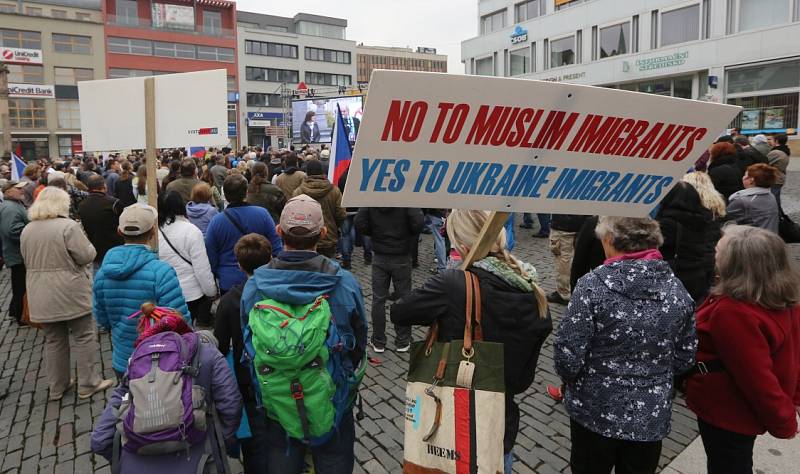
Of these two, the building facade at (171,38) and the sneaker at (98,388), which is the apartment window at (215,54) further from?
the sneaker at (98,388)

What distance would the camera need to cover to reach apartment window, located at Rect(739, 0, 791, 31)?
77.5 feet

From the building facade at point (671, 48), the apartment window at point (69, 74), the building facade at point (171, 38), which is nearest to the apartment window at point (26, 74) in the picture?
the apartment window at point (69, 74)

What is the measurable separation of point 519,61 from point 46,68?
137ft

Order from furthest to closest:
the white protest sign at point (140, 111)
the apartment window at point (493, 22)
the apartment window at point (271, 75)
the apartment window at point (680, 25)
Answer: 1. the apartment window at point (271, 75)
2. the apartment window at point (493, 22)
3. the apartment window at point (680, 25)
4. the white protest sign at point (140, 111)

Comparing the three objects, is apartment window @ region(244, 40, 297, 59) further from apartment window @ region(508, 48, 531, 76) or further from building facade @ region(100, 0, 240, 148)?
apartment window @ region(508, 48, 531, 76)

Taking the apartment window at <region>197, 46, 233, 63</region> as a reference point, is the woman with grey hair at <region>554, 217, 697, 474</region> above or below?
below

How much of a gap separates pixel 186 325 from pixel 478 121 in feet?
5.35

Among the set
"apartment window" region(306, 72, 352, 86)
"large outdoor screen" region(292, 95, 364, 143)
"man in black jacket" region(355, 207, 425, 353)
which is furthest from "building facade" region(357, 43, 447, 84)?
"man in black jacket" region(355, 207, 425, 353)

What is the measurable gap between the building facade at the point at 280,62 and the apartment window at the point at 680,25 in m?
34.1

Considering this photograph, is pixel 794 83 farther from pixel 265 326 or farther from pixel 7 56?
pixel 7 56

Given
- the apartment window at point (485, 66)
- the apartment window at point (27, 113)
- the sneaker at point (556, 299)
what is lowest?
the sneaker at point (556, 299)

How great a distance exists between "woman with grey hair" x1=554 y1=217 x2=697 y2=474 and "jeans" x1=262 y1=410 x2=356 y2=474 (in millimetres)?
1084

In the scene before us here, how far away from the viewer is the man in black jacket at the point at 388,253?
5145 mm

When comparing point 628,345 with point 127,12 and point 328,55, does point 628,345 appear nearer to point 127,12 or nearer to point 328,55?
point 127,12
